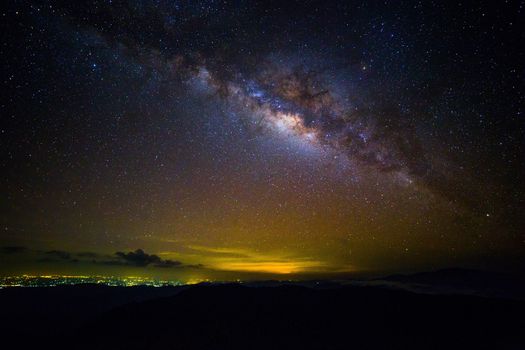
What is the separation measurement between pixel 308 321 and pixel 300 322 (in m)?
1.86

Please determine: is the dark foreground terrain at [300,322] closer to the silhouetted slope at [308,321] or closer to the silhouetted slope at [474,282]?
the silhouetted slope at [308,321]

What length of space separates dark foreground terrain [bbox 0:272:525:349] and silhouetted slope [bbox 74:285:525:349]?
0.60ft

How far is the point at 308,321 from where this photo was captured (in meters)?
71.2

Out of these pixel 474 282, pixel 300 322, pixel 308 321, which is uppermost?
pixel 474 282

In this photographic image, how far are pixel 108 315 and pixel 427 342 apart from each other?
78324mm

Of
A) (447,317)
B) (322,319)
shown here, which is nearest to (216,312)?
(322,319)

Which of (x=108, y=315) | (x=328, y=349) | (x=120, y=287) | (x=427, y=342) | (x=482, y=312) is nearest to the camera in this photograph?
(x=482, y=312)

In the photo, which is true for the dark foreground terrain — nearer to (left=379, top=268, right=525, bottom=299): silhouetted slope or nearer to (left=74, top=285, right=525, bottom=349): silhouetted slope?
(left=74, top=285, right=525, bottom=349): silhouetted slope

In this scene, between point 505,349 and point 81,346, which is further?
point 81,346

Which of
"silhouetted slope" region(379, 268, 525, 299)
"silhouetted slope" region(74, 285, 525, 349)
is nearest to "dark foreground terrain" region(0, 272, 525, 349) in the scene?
"silhouetted slope" region(74, 285, 525, 349)

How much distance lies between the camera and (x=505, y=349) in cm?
4372

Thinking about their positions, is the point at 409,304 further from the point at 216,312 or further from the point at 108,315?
the point at 108,315

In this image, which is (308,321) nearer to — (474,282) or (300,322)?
(300,322)

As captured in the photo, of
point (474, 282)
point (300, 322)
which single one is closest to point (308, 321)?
point (300, 322)
